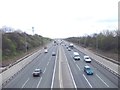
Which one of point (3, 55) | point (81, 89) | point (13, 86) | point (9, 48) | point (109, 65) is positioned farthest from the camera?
point (9, 48)

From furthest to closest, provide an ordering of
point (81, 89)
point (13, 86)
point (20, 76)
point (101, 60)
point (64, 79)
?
1. point (101, 60)
2. point (20, 76)
3. point (64, 79)
4. point (13, 86)
5. point (81, 89)

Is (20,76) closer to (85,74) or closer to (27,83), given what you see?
(27,83)

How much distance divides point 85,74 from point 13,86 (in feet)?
37.7

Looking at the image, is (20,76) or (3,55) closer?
(20,76)

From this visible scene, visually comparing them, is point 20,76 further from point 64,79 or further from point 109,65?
point 109,65

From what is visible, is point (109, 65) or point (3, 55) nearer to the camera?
point (109, 65)

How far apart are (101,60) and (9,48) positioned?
24659mm

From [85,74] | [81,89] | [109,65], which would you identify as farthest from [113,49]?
[81,89]

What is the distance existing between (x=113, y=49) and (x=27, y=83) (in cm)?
3619

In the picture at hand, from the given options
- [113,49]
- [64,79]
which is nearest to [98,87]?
→ [64,79]

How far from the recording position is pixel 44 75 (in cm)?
3853

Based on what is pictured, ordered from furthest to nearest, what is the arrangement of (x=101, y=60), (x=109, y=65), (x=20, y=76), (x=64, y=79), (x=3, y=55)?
(x=3, y=55), (x=101, y=60), (x=109, y=65), (x=20, y=76), (x=64, y=79)

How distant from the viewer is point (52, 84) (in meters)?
31.1

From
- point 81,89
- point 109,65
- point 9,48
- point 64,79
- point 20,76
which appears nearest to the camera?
point 81,89
